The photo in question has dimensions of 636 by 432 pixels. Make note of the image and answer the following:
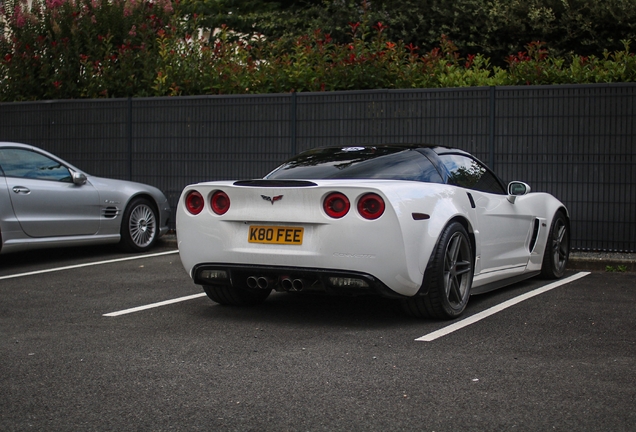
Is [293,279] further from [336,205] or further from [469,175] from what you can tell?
[469,175]

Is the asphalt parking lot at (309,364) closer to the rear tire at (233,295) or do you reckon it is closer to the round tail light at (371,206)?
the rear tire at (233,295)

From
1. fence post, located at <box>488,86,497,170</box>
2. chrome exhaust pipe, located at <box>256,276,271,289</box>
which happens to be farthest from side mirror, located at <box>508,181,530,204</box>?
fence post, located at <box>488,86,497,170</box>

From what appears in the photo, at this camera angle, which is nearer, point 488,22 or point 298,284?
point 298,284

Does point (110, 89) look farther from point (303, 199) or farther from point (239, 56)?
point (303, 199)

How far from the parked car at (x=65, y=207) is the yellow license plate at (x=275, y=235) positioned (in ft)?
14.2

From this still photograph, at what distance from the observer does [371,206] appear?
5.94 meters

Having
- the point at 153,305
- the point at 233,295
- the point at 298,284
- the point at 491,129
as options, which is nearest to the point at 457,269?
the point at 298,284

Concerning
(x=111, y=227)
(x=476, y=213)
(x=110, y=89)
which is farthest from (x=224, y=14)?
(x=476, y=213)

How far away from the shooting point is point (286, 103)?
40.3ft

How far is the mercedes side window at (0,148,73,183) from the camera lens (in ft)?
32.2

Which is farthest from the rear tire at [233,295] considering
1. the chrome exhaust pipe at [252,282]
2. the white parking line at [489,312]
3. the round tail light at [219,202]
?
the white parking line at [489,312]

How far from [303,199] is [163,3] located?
36.7 feet

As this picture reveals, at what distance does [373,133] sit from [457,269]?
5497 millimetres

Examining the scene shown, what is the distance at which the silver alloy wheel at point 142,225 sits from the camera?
36.6ft
